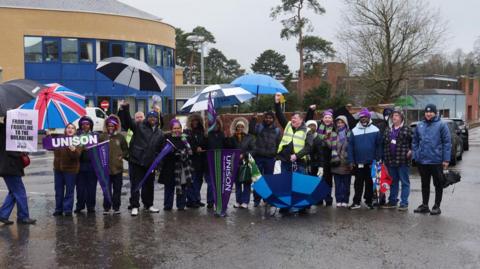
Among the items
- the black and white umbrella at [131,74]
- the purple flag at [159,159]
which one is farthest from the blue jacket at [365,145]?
the black and white umbrella at [131,74]

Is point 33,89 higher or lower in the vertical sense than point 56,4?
lower

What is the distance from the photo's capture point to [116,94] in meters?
39.2

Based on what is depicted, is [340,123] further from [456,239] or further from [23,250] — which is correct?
[23,250]

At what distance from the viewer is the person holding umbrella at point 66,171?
8.77 m

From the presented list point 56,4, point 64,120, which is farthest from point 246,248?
point 56,4

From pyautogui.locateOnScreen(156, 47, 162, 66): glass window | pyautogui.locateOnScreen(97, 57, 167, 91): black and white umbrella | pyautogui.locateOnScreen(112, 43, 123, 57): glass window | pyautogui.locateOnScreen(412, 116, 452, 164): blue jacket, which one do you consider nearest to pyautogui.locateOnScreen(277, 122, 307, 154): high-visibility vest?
pyautogui.locateOnScreen(412, 116, 452, 164): blue jacket

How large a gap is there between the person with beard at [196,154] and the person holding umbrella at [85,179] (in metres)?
1.66

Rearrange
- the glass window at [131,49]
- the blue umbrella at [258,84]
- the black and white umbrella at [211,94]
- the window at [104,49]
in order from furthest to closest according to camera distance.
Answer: the glass window at [131,49], the window at [104,49], the blue umbrella at [258,84], the black and white umbrella at [211,94]

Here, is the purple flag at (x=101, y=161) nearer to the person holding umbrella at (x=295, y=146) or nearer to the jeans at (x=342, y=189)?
the person holding umbrella at (x=295, y=146)

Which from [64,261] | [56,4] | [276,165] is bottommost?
[64,261]

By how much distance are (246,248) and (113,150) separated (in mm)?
3342

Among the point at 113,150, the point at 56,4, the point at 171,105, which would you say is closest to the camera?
the point at 113,150

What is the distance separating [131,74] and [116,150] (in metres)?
1.82

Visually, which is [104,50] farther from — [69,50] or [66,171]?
[66,171]
